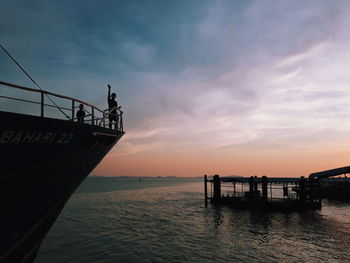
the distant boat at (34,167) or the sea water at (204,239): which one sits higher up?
the distant boat at (34,167)

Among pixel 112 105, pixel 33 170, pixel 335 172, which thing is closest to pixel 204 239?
pixel 112 105

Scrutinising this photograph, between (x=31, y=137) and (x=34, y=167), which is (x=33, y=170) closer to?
(x=34, y=167)

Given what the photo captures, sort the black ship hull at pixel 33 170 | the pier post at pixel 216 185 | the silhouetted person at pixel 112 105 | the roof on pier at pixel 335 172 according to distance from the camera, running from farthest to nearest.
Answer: the pier post at pixel 216 185 < the roof on pier at pixel 335 172 < the silhouetted person at pixel 112 105 < the black ship hull at pixel 33 170

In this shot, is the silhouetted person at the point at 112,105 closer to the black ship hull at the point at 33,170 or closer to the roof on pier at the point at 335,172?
the black ship hull at the point at 33,170

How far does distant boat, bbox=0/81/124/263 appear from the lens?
18.9 feet

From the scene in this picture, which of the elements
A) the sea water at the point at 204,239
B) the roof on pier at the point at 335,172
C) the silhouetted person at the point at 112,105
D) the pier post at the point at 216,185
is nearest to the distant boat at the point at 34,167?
the silhouetted person at the point at 112,105

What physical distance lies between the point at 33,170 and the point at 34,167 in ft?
0.32

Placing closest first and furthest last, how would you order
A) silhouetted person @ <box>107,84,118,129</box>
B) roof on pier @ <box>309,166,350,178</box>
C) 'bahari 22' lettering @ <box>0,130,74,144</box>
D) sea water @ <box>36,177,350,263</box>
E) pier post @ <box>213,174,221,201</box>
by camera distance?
'bahari 22' lettering @ <box>0,130,74,144</box>
silhouetted person @ <box>107,84,118,129</box>
sea water @ <box>36,177,350,263</box>
roof on pier @ <box>309,166,350,178</box>
pier post @ <box>213,174,221,201</box>

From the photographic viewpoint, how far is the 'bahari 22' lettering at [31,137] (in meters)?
5.54

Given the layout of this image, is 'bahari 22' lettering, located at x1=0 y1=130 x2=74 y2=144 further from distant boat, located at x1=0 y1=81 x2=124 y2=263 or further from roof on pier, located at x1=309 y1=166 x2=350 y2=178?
roof on pier, located at x1=309 y1=166 x2=350 y2=178

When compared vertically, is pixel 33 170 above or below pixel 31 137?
below

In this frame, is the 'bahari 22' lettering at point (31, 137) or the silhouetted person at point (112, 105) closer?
the 'bahari 22' lettering at point (31, 137)

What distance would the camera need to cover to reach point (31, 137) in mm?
6094

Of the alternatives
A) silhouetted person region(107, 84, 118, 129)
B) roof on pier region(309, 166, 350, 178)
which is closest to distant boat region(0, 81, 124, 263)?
silhouetted person region(107, 84, 118, 129)
